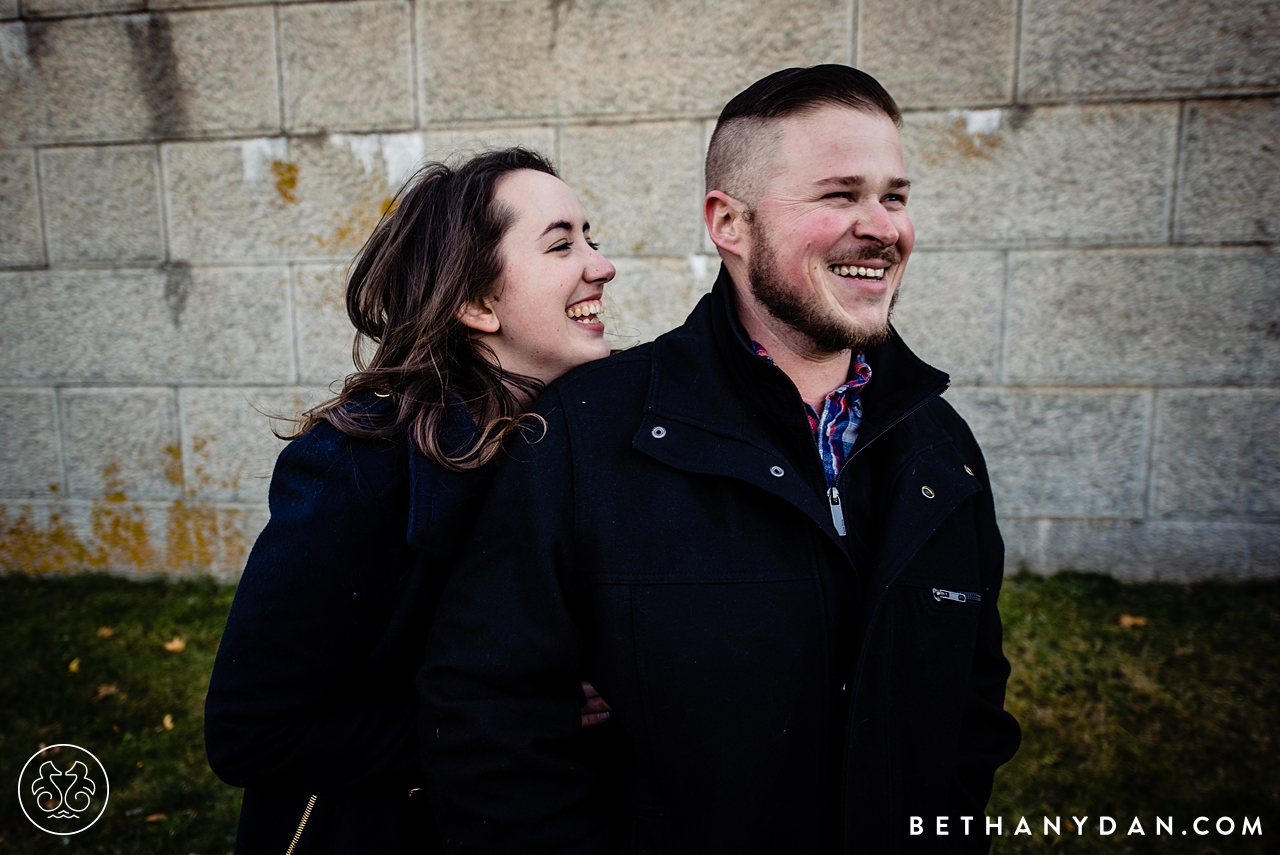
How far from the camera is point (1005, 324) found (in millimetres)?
3729

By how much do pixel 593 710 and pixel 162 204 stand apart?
4083 mm

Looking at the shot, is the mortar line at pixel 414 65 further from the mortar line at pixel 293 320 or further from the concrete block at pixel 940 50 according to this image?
the concrete block at pixel 940 50

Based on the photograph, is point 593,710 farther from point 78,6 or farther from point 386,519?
point 78,6

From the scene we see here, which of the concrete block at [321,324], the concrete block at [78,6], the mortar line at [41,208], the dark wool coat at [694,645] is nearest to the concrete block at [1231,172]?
the dark wool coat at [694,645]

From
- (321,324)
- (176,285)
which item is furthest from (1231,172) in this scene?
(176,285)

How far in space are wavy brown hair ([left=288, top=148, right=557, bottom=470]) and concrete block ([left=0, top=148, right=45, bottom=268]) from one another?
3580 millimetres

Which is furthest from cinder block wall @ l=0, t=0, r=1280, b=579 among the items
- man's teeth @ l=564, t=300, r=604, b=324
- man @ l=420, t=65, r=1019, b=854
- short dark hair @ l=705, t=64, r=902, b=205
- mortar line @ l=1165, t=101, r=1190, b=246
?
man @ l=420, t=65, r=1019, b=854

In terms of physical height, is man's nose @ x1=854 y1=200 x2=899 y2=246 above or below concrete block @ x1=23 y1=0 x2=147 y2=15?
below

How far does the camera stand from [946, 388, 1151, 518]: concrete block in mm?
3719

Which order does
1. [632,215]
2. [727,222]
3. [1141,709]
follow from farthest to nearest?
[632,215]
[1141,709]
[727,222]

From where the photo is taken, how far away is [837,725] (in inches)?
57.4

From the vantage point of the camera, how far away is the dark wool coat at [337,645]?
141 centimetres

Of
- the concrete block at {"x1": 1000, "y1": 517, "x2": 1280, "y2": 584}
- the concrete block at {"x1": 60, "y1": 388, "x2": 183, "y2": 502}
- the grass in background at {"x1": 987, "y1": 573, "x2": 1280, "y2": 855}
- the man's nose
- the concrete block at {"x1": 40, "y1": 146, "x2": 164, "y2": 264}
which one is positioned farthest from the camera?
the concrete block at {"x1": 60, "y1": 388, "x2": 183, "y2": 502}

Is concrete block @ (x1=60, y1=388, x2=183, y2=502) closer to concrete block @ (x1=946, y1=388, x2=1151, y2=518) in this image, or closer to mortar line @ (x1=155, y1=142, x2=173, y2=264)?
mortar line @ (x1=155, y1=142, x2=173, y2=264)
